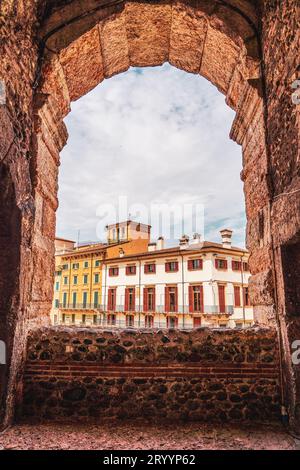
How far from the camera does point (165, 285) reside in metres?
24.9

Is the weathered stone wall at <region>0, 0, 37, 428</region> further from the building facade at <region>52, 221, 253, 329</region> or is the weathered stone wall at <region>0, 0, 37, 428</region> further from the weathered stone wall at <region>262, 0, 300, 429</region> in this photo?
the building facade at <region>52, 221, 253, 329</region>

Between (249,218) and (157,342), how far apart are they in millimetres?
1740

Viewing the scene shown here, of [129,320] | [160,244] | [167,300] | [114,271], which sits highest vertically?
[160,244]

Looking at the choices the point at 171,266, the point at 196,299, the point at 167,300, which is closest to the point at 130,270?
the point at 171,266

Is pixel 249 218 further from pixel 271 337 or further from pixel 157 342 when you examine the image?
pixel 157 342

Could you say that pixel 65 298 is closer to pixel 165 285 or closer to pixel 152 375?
pixel 165 285

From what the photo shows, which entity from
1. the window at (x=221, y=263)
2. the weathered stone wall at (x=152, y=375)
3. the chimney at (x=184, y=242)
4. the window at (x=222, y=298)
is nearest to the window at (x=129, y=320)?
the chimney at (x=184, y=242)

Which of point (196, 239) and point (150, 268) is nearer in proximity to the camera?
point (196, 239)

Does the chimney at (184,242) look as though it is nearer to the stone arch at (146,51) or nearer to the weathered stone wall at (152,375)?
the stone arch at (146,51)

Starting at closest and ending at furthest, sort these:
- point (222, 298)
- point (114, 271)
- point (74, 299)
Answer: point (222, 298) < point (114, 271) < point (74, 299)

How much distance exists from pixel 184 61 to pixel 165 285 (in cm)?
2117

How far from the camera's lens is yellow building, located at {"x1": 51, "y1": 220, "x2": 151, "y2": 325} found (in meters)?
29.7

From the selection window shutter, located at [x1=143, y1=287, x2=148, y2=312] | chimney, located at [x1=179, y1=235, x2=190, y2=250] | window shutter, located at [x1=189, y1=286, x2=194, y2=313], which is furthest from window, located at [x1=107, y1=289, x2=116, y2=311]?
chimney, located at [x1=179, y1=235, x2=190, y2=250]
